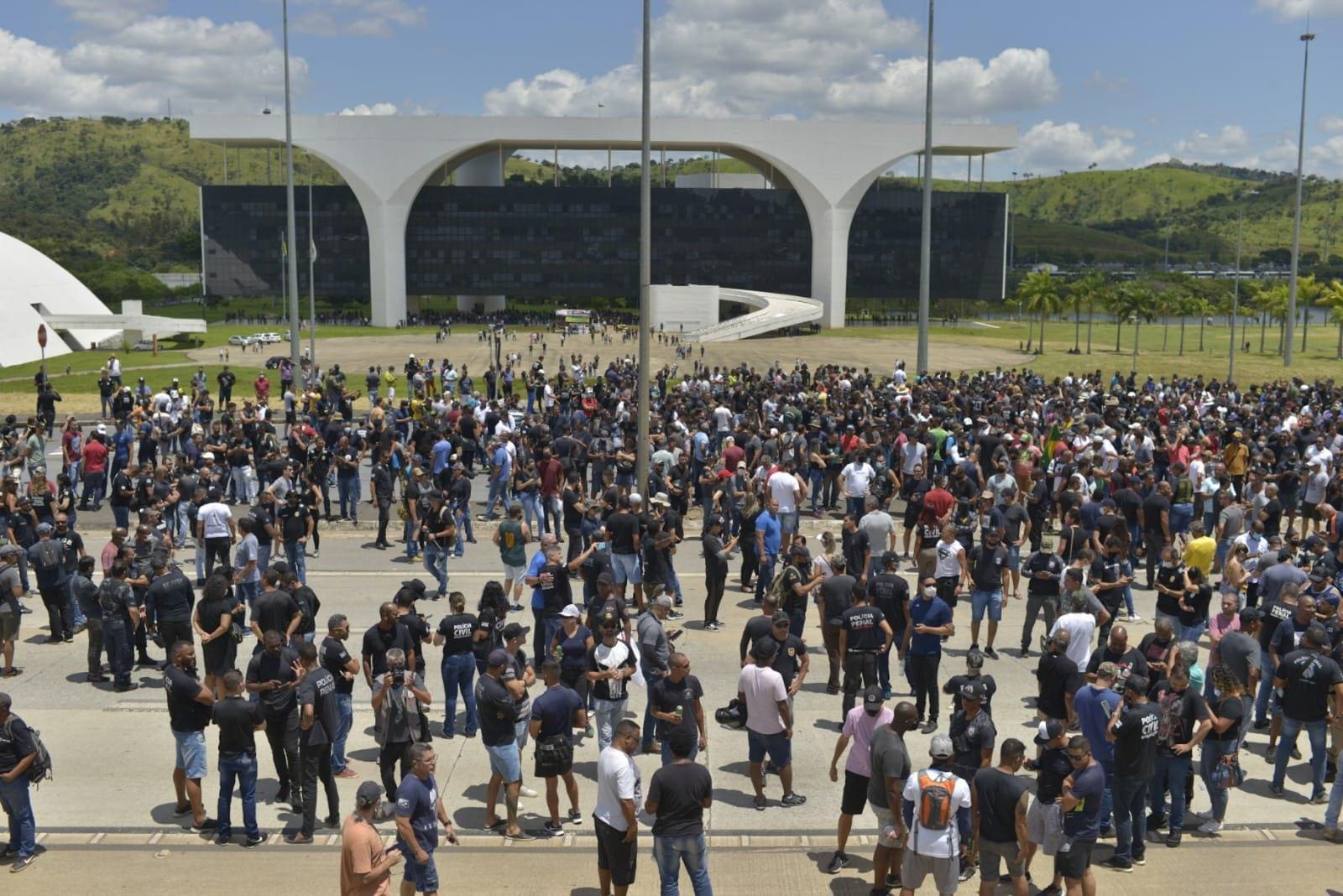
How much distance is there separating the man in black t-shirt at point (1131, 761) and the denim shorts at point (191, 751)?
6504mm

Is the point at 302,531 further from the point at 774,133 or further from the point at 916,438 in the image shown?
the point at 774,133

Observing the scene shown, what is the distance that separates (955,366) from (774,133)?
45.4 meters

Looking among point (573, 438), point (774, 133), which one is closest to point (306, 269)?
point (774, 133)

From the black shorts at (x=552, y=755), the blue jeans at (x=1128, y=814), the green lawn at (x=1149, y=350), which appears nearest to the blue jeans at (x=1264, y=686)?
the blue jeans at (x=1128, y=814)

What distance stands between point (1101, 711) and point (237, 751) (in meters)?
6.06

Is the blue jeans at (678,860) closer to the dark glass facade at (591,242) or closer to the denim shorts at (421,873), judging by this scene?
the denim shorts at (421,873)

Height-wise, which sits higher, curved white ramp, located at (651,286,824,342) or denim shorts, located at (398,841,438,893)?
curved white ramp, located at (651,286,824,342)

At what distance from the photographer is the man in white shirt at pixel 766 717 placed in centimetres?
891

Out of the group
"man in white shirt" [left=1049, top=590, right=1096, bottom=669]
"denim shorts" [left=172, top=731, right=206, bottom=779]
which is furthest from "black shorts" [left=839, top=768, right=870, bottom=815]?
"denim shorts" [left=172, top=731, right=206, bottom=779]

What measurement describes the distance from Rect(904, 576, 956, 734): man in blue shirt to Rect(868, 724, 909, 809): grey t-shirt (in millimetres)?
2677

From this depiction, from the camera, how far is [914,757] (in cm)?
1028

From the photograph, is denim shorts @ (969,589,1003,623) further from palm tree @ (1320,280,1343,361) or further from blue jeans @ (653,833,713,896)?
palm tree @ (1320,280,1343,361)

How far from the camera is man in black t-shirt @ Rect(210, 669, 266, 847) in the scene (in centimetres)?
831

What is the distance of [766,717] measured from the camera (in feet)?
29.5
